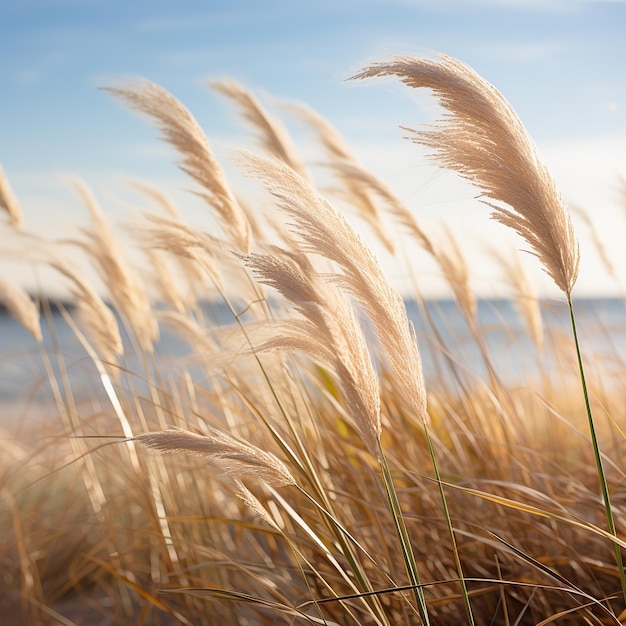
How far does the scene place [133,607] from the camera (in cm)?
212

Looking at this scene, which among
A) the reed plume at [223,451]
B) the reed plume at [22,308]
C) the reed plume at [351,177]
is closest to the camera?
the reed plume at [223,451]

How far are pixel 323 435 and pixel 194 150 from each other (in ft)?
2.51

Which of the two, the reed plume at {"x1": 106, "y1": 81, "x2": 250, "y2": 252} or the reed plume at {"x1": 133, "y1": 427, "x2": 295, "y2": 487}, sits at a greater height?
the reed plume at {"x1": 106, "y1": 81, "x2": 250, "y2": 252}

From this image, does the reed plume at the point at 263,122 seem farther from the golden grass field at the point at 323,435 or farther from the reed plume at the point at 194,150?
the reed plume at the point at 194,150

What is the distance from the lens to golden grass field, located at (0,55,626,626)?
94 cm

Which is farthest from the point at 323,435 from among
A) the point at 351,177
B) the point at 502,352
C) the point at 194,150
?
the point at 502,352

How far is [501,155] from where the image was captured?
3.13 feet

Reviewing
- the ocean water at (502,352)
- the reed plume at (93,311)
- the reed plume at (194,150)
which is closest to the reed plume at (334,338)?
the reed plume at (194,150)

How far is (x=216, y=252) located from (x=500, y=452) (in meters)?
0.91

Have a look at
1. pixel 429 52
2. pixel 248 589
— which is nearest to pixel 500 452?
pixel 248 589

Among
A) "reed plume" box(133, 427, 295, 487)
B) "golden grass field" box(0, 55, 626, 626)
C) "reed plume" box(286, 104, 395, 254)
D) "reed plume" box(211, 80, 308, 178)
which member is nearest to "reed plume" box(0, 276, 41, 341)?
"golden grass field" box(0, 55, 626, 626)

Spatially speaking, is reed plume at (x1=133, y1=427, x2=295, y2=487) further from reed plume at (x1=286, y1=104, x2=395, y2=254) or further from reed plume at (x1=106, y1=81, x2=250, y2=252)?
reed plume at (x1=286, y1=104, x2=395, y2=254)

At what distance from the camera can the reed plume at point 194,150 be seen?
140 centimetres

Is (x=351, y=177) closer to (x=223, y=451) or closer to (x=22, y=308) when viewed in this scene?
(x=223, y=451)
